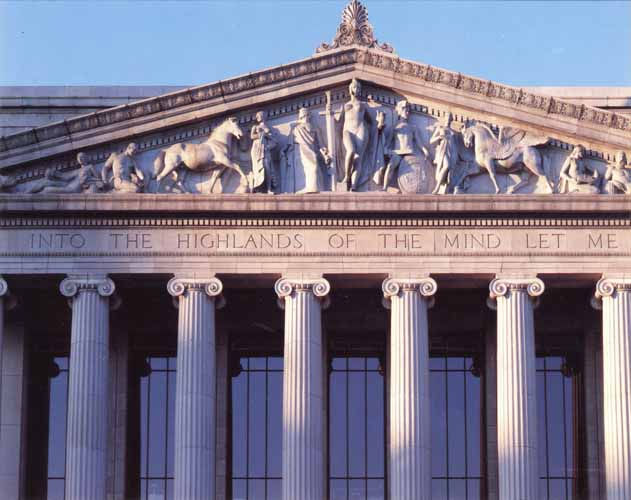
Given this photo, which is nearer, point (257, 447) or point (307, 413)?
point (307, 413)

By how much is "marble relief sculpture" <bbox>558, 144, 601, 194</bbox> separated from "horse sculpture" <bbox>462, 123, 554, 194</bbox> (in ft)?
1.46

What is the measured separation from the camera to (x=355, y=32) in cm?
5716

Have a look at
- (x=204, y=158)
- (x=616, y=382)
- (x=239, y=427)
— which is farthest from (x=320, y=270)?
(x=616, y=382)

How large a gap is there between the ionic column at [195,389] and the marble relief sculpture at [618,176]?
1194 centimetres

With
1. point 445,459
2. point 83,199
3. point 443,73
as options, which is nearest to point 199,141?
point 83,199

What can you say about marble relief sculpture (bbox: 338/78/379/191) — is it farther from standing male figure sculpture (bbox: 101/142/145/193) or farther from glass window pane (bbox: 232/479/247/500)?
glass window pane (bbox: 232/479/247/500)

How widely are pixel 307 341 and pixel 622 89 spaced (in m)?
13.7

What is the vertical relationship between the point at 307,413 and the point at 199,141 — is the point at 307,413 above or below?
below

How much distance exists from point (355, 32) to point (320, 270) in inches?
296

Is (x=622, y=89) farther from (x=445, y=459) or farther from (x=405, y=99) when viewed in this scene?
(x=445, y=459)

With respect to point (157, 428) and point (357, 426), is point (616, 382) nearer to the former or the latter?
point (357, 426)

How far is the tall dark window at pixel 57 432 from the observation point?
58531mm

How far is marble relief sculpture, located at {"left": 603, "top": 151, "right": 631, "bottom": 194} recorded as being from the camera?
5578 centimetres

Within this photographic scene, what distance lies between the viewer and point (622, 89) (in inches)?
2360
